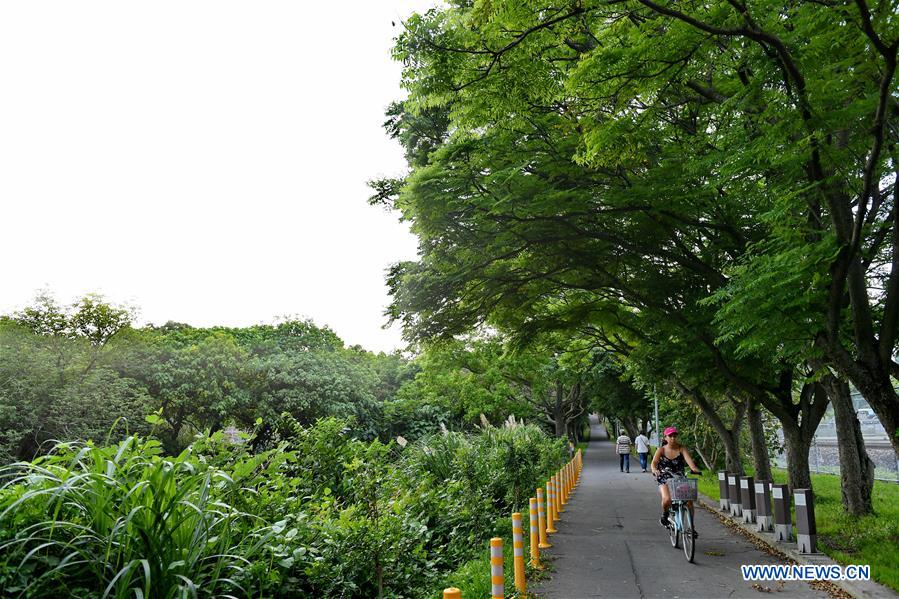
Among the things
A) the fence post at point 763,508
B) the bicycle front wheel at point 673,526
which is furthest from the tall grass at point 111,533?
the fence post at point 763,508

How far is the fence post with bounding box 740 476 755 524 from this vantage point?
11.8m

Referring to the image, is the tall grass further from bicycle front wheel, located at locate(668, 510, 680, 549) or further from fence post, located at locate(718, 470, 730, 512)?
fence post, located at locate(718, 470, 730, 512)

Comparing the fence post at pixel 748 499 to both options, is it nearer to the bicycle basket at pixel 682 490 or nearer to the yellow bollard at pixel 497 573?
the bicycle basket at pixel 682 490

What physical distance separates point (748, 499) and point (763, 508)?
1.25 meters

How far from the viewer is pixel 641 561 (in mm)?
9219

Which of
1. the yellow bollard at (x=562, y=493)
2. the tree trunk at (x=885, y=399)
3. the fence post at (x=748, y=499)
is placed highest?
the tree trunk at (x=885, y=399)

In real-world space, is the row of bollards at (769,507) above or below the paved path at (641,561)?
above

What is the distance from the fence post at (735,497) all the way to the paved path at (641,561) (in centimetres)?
46

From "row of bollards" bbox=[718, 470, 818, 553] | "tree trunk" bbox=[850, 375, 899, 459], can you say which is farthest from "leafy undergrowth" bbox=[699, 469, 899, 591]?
"tree trunk" bbox=[850, 375, 899, 459]

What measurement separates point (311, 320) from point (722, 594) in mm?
39073

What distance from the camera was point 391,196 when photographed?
1537 cm

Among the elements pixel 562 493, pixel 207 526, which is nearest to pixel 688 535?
pixel 207 526

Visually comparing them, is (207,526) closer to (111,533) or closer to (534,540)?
(111,533)

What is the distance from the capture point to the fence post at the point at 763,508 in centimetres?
1070
